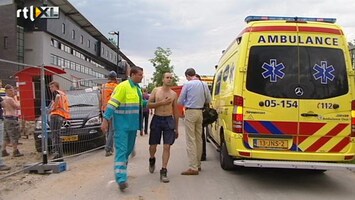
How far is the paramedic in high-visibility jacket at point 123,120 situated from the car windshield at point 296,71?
1777mm

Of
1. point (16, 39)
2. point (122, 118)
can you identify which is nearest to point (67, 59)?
point (16, 39)

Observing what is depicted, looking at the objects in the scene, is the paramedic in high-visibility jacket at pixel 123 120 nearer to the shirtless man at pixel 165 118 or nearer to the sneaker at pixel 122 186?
the sneaker at pixel 122 186

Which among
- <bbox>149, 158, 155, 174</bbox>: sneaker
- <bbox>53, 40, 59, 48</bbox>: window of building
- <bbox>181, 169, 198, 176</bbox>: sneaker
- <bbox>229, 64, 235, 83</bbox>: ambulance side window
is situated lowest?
<bbox>181, 169, 198, 176</bbox>: sneaker

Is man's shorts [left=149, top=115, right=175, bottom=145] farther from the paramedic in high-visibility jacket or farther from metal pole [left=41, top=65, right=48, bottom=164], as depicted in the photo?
metal pole [left=41, top=65, right=48, bottom=164]

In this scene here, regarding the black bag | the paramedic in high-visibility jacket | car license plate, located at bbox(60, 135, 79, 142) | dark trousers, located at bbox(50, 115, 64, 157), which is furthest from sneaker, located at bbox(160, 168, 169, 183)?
car license plate, located at bbox(60, 135, 79, 142)

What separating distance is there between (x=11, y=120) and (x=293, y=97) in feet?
21.6

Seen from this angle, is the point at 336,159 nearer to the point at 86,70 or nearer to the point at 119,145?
the point at 119,145

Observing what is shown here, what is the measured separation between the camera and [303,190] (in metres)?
6.59

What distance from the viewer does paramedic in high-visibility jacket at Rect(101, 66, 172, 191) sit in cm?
624

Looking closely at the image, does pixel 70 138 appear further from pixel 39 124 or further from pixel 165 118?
pixel 165 118

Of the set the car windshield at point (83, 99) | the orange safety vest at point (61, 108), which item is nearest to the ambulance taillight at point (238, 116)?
the orange safety vest at point (61, 108)

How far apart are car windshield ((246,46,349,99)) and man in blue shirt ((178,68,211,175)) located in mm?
1390

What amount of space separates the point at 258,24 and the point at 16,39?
1534 inches

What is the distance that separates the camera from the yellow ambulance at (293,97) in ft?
21.2
